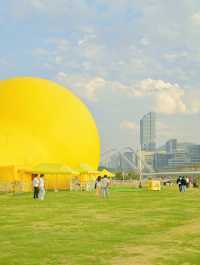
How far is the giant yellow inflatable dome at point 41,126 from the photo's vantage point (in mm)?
37531

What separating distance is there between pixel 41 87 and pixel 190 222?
29.0 meters

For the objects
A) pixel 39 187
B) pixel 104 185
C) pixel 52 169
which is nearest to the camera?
pixel 39 187

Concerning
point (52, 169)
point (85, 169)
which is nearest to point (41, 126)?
point (52, 169)

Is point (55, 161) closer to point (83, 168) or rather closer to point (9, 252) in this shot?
point (83, 168)

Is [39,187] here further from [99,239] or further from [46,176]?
[99,239]

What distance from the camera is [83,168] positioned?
131 ft

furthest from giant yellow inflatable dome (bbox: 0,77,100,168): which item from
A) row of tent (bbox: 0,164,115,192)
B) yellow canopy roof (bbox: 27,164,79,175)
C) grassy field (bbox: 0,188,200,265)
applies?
grassy field (bbox: 0,188,200,265)

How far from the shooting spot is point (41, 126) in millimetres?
38656

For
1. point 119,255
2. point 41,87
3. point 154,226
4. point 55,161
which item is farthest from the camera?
point 41,87

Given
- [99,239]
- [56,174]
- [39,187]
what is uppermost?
[56,174]

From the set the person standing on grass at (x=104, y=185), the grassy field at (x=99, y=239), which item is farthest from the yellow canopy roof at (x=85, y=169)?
the grassy field at (x=99, y=239)

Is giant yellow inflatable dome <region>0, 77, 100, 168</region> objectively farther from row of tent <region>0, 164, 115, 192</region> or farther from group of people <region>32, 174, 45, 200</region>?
group of people <region>32, 174, 45, 200</region>

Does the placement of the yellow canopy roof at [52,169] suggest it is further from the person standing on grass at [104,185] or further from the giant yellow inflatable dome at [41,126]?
the person standing on grass at [104,185]

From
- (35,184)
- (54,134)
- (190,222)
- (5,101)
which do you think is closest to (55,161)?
(54,134)
